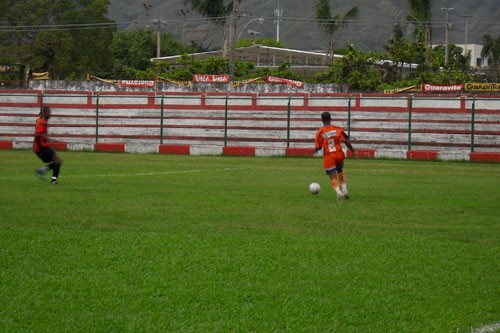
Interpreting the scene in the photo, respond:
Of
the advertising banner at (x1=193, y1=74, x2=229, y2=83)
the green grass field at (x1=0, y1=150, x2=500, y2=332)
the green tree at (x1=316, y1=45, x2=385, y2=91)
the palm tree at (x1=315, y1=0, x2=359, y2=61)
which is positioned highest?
the palm tree at (x1=315, y1=0, x2=359, y2=61)

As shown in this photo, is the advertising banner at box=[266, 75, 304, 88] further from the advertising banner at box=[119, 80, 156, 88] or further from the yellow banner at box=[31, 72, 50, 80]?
the yellow banner at box=[31, 72, 50, 80]

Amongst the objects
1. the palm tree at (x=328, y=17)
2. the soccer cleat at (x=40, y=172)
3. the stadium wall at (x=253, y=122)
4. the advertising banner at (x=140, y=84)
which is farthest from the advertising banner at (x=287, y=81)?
the soccer cleat at (x=40, y=172)

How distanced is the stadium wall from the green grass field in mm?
17697

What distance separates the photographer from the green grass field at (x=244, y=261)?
6.71 metres

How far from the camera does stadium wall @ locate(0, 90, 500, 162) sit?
34125 millimetres

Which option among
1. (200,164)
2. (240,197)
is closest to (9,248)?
(240,197)

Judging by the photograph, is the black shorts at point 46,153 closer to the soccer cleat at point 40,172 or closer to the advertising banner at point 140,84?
the soccer cleat at point 40,172

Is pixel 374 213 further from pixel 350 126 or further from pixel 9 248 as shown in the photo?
pixel 350 126

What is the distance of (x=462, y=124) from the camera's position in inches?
1348

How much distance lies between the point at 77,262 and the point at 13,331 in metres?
2.40

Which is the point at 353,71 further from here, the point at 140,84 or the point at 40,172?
the point at 40,172

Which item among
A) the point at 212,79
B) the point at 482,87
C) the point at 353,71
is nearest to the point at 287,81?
the point at 212,79

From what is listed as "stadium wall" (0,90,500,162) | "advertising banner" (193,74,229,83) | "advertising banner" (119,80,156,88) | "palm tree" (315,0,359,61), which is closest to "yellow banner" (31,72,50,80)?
"advertising banner" (119,80,156,88)

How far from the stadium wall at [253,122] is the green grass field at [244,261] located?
1770 centimetres
